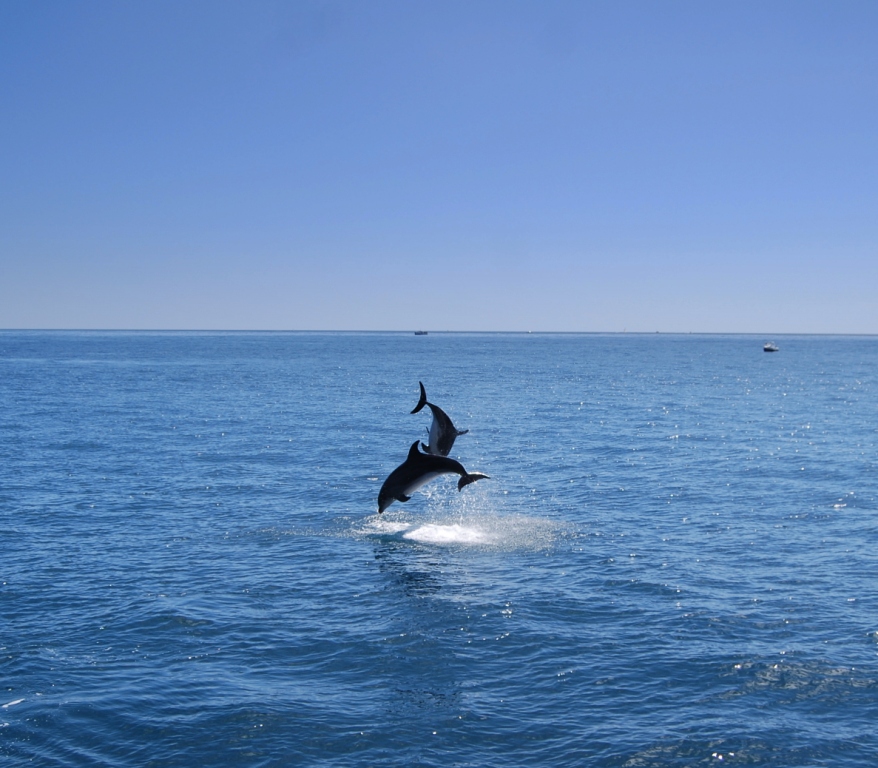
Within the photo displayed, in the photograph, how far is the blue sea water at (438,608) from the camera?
19141 millimetres

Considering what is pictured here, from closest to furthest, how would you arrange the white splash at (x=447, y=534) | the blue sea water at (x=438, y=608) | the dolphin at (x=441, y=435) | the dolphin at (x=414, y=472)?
1. the blue sea water at (x=438, y=608)
2. the dolphin at (x=414, y=472)
3. the dolphin at (x=441, y=435)
4. the white splash at (x=447, y=534)

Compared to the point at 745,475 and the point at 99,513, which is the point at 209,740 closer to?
the point at 99,513

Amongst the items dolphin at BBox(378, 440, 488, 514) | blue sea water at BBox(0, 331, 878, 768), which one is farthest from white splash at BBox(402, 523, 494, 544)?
dolphin at BBox(378, 440, 488, 514)

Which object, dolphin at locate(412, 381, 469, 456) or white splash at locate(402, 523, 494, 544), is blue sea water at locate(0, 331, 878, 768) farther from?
dolphin at locate(412, 381, 469, 456)

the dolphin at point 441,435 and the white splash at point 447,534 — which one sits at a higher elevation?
the dolphin at point 441,435

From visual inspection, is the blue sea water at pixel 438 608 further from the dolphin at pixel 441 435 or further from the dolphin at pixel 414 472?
the dolphin at pixel 441 435

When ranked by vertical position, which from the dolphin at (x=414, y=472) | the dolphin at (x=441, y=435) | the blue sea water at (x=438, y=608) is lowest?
the blue sea water at (x=438, y=608)

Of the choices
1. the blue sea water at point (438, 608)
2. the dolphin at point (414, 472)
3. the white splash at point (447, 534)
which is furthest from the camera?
the white splash at point (447, 534)

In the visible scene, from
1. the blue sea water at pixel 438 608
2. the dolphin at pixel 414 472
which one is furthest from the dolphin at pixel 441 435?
the blue sea water at pixel 438 608

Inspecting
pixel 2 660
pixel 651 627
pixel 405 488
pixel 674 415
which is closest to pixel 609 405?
pixel 674 415

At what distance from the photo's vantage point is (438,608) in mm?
26922

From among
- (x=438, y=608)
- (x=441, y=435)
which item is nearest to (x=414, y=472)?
(x=441, y=435)

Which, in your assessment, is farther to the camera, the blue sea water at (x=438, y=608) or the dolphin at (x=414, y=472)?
the dolphin at (x=414, y=472)

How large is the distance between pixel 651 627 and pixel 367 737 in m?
10.1
